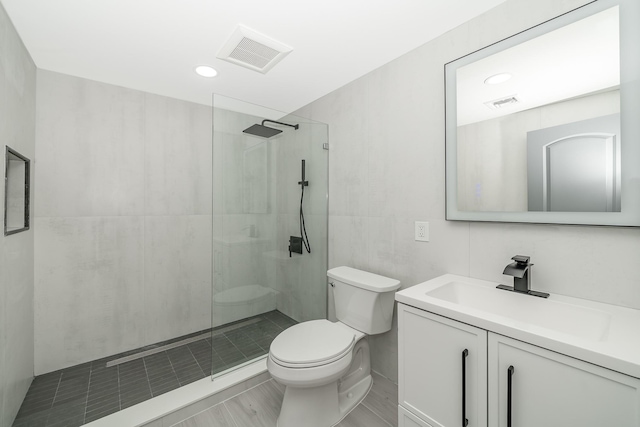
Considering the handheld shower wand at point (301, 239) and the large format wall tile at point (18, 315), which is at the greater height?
the handheld shower wand at point (301, 239)

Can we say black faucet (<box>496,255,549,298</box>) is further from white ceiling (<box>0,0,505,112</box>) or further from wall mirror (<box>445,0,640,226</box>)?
white ceiling (<box>0,0,505,112</box>)

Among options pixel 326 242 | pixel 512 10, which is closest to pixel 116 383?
pixel 326 242

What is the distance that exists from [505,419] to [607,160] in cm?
106

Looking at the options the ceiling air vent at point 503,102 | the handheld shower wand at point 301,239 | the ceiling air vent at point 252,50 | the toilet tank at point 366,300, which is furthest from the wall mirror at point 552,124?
the handheld shower wand at point 301,239

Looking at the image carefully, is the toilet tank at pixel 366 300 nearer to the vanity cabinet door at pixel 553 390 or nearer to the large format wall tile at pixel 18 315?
the vanity cabinet door at pixel 553 390

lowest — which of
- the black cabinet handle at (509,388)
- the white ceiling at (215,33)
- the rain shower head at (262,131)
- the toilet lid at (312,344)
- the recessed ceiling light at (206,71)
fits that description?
the toilet lid at (312,344)

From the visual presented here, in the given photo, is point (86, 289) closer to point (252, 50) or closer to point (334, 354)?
point (334, 354)

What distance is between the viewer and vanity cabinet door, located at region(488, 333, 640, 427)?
0.73 metres

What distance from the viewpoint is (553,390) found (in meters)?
0.83

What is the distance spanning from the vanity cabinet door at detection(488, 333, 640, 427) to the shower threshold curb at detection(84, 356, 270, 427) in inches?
60.1

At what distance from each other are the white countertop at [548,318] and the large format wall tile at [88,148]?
244 cm

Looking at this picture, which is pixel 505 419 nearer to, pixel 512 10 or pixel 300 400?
pixel 300 400

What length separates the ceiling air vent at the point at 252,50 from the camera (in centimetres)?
163

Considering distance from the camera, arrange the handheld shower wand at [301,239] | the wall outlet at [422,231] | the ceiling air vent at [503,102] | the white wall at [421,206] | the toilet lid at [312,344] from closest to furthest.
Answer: the white wall at [421,206], the ceiling air vent at [503,102], the toilet lid at [312,344], the wall outlet at [422,231], the handheld shower wand at [301,239]
